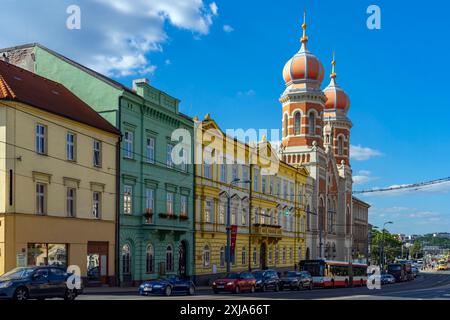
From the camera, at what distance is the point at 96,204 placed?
124ft

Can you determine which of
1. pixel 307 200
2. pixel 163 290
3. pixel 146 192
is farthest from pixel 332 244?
pixel 163 290

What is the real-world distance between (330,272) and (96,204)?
85.3ft

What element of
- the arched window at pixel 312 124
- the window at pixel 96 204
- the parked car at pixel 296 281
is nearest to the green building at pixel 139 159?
the window at pixel 96 204

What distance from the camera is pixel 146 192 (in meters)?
42.3

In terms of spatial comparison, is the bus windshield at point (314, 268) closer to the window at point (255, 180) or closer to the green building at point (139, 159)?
the window at point (255, 180)

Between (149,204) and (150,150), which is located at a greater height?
(150,150)

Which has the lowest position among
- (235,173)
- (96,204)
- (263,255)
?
(263,255)

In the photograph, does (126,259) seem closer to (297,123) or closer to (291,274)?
(291,274)

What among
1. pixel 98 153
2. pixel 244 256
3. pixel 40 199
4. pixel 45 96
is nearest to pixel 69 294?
pixel 40 199

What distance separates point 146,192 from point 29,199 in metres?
11.4

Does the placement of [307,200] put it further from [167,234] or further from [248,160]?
[167,234]

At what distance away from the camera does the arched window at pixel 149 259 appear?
139ft

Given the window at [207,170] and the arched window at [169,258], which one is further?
the window at [207,170]
